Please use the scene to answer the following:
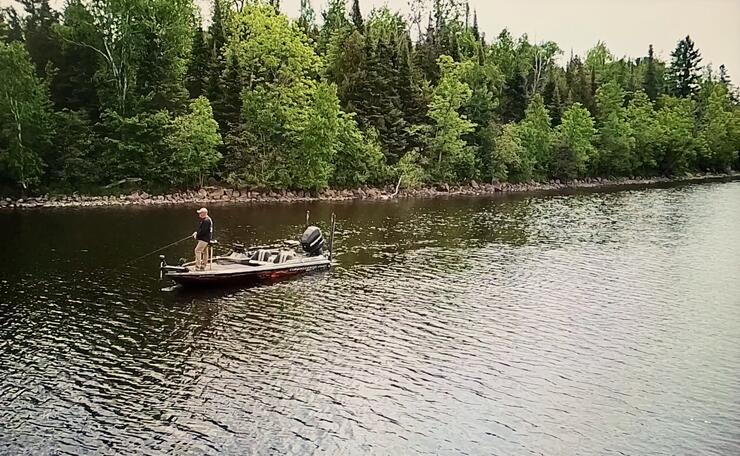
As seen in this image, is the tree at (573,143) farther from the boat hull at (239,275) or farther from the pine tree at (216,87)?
the boat hull at (239,275)

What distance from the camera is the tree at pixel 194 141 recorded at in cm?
6619

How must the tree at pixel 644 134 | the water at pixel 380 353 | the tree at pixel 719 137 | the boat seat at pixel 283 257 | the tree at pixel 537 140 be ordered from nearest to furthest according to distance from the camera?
the water at pixel 380 353
the boat seat at pixel 283 257
the tree at pixel 537 140
the tree at pixel 644 134
the tree at pixel 719 137

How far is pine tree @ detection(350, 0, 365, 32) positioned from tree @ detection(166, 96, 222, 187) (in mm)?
31897

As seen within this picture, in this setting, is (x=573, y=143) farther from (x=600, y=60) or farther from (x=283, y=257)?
(x=283, y=257)

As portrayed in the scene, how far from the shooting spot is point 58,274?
3247 centimetres

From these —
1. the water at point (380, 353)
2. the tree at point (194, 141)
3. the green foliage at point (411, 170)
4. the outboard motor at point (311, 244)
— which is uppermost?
the tree at point (194, 141)

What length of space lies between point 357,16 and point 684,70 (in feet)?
266

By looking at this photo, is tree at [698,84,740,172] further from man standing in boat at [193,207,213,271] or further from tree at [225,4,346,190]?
man standing in boat at [193,207,213,271]

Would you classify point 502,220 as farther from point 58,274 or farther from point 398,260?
point 58,274

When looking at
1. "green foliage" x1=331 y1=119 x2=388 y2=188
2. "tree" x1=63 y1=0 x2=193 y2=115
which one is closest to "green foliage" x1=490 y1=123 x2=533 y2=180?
"green foliage" x1=331 y1=119 x2=388 y2=188

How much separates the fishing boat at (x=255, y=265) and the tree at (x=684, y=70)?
123635 millimetres

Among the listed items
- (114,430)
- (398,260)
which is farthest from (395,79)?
(114,430)

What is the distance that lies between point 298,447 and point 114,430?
15.8ft

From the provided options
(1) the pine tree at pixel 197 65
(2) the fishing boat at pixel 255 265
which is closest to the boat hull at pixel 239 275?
(2) the fishing boat at pixel 255 265
